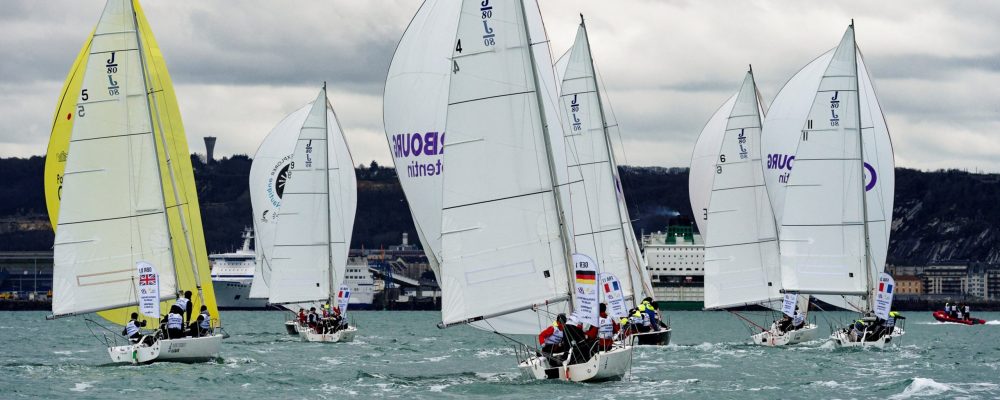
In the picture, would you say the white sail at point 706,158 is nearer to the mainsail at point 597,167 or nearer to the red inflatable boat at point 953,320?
the mainsail at point 597,167

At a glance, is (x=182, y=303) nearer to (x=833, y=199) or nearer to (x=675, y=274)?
(x=833, y=199)

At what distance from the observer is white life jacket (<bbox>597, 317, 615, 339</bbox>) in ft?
85.0

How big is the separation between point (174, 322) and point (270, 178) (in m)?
25.6

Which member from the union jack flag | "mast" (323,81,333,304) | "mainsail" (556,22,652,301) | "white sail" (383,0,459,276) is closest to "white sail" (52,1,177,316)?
the union jack flag

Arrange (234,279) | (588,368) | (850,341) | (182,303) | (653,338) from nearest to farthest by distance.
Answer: (588,368), (182,303), (850,341), (653,338), (234,279)

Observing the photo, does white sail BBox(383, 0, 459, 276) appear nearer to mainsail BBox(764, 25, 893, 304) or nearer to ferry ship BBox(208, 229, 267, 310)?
mainsail BBox(764, 25, 893, 304)

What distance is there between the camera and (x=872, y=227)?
132 ft

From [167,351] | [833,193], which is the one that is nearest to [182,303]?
[167,351]

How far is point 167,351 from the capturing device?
31000 millimetres

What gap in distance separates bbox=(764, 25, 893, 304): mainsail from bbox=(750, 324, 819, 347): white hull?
6.66 feet

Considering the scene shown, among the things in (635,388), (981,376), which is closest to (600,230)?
(981,376)

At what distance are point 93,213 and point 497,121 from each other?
9734 millimetres

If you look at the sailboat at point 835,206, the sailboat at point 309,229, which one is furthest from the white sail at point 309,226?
the sailboat at point 835,206

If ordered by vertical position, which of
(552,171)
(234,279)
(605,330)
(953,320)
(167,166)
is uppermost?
(167,166)
